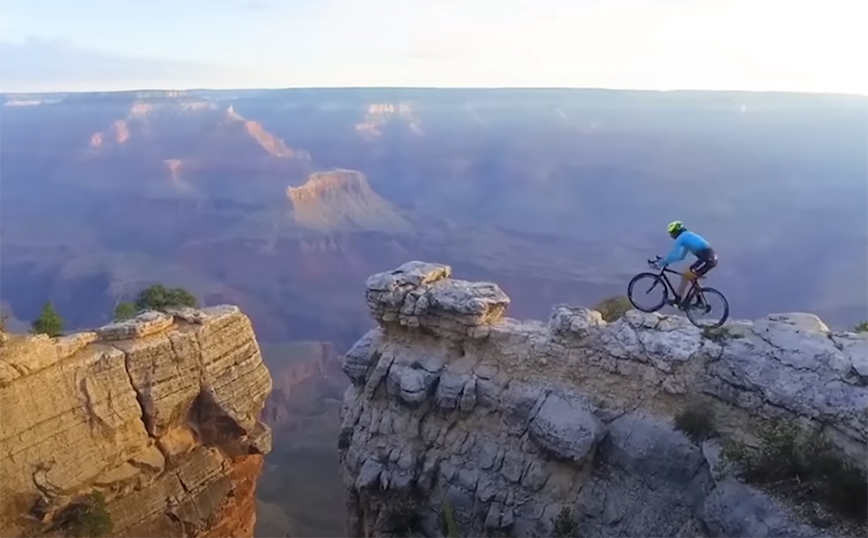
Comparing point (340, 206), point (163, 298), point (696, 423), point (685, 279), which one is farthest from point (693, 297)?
point (340, 206)

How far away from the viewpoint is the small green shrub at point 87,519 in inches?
782

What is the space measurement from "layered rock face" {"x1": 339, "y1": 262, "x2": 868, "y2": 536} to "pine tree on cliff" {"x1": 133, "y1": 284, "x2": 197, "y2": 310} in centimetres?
1015

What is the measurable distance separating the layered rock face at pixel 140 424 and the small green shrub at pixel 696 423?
41.0 feet

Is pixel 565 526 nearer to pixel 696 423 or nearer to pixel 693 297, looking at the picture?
pixel 696 423

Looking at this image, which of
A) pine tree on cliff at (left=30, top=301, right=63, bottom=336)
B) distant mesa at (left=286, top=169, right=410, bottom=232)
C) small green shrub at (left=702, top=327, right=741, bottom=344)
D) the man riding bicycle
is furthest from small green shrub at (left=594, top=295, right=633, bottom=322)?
distant mesa at (left=286, top=169, right=410, bottom=232)

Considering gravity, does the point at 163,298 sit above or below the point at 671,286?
below

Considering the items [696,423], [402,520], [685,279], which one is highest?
[685,279]

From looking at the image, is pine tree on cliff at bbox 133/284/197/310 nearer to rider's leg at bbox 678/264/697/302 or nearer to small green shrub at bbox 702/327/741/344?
rider's leg at bbox 678/264/697/302

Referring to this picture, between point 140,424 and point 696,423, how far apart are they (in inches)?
559

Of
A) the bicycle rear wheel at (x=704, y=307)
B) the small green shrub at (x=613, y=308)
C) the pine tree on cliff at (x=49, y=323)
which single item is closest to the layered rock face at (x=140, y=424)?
the pine tree on cliff at (x=49, y=323)

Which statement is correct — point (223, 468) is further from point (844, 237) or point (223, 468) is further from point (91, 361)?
point (844, 237)

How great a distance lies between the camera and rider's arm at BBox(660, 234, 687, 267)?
760 inches

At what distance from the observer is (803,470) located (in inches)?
648

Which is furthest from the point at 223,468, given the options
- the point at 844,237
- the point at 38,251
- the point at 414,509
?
the point at 38,251
